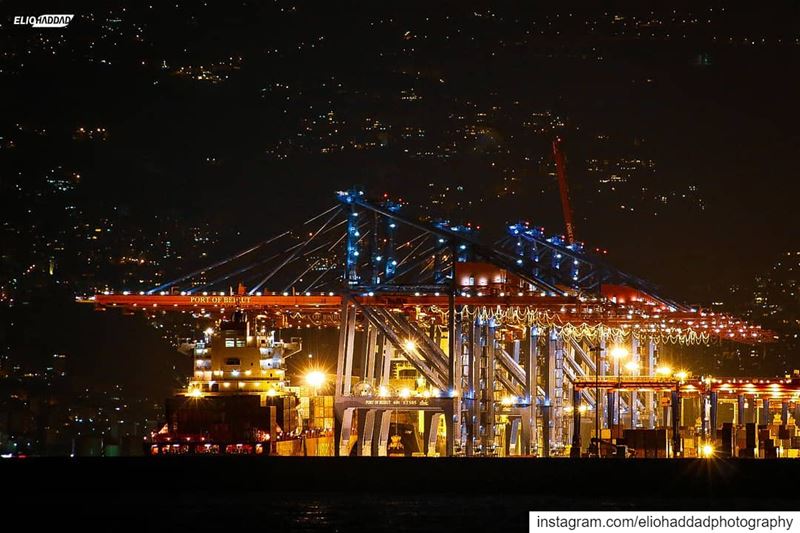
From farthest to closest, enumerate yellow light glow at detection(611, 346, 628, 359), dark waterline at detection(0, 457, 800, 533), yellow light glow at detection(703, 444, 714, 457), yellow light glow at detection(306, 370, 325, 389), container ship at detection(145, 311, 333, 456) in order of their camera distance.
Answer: yellow light glow at detection(611, 346, 628, 359) < yellow light glow at detection(306, 370, 325, 389) < container ship at detection(145, 311, 333, 456) < yellow light glow at detection(703, 444, 714, 457) < dark waterline at detection(0, 457, 800, 533)

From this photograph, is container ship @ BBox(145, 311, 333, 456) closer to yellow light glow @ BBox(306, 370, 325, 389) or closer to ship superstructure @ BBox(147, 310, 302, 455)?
ship superstructure @ BBox(147, 310, 302, 455)

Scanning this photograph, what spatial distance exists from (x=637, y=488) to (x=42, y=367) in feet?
239

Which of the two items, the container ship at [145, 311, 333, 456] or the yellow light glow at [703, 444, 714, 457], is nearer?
the yellow light glow at [703, 444, 714, 457]

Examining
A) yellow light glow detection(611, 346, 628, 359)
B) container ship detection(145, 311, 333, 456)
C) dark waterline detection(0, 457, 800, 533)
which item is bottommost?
dark waterline detection(0, 457, 800, 533)

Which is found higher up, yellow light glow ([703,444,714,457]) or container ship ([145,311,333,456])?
container ship ([145,311,333,456])

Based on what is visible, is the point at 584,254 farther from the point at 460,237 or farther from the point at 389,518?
the point at 389,518

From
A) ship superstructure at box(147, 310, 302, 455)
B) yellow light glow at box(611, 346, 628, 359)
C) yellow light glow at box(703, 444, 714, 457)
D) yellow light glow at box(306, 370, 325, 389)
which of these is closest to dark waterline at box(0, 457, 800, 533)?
ship superstructure at box(147, 310, 302, 455)

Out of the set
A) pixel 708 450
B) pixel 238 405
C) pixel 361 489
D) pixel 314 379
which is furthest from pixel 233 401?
pixel 314 379

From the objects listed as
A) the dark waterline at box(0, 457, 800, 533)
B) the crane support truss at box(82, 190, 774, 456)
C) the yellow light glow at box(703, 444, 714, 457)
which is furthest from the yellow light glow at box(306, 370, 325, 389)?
the dark waterline at box(0, 457, 800, 533)

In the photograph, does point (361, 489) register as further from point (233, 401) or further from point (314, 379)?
point (314, 379)

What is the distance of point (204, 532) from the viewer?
4603cm

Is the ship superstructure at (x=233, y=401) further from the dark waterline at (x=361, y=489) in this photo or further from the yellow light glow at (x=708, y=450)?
the yellow light glow at (x=708, y=450)

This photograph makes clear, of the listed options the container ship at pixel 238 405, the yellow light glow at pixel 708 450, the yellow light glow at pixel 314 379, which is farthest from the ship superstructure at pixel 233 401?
the yellow light glow at pixel 708 450

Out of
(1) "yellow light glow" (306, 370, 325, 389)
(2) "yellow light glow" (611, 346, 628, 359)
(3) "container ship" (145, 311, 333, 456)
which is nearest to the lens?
(3) "container ship" (145, 311, 333, 456)
